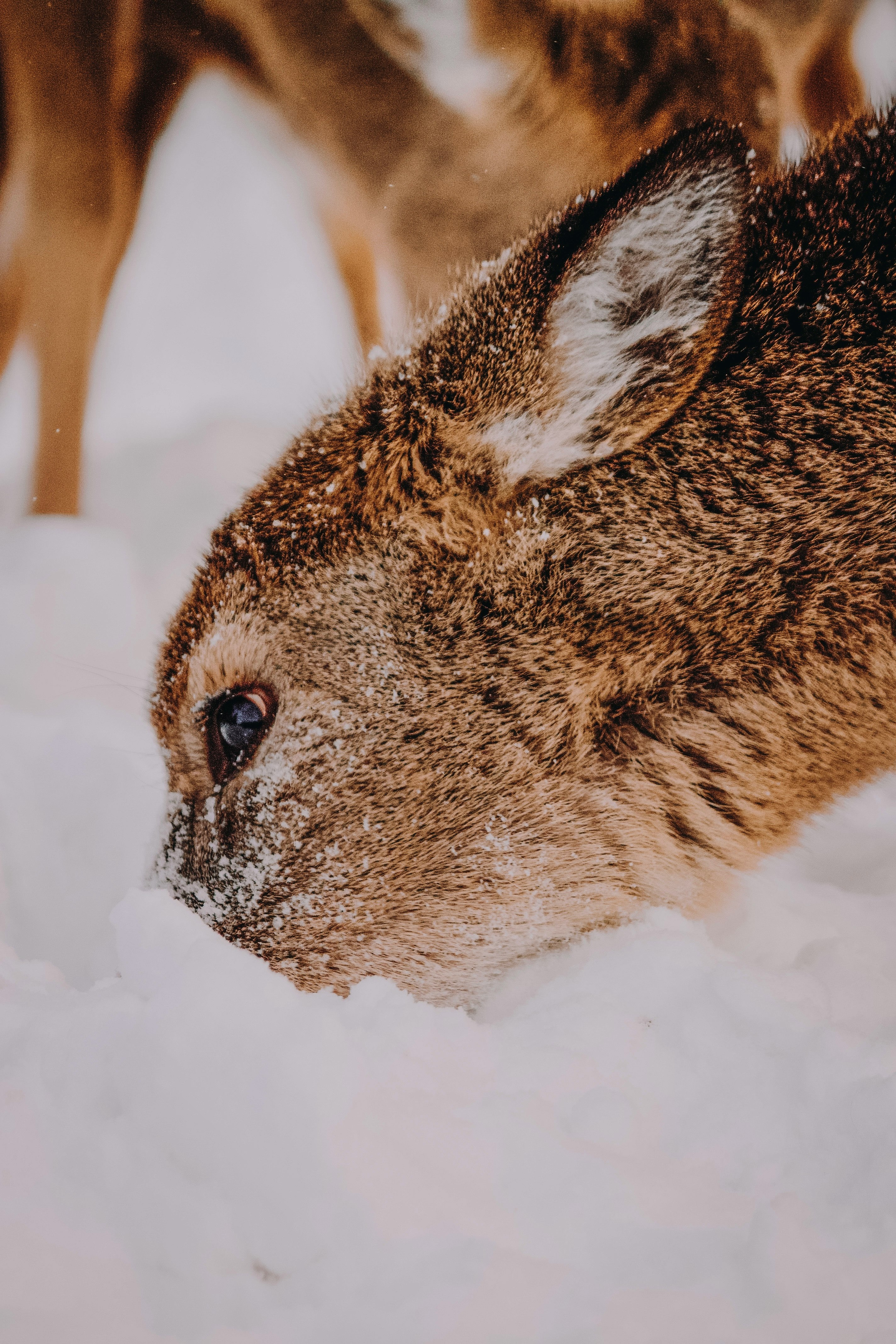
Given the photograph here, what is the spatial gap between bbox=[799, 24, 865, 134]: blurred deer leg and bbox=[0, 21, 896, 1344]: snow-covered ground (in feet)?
0.33

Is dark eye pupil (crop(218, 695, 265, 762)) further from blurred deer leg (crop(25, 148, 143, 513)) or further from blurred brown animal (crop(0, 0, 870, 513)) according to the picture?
blurred deer leg (crop(25, 148, 143, 513))

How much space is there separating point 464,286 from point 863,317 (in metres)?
0.89

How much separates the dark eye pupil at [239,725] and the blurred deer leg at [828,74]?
89.8 inches

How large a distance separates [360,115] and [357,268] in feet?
1.70

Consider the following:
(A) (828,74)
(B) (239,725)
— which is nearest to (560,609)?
(B) (239,725)

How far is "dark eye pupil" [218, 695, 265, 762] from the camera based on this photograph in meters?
1.81

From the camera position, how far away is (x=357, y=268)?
299 cm

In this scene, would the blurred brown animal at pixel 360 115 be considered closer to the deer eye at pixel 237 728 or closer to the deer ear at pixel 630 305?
the deer ear at pixel 630 305

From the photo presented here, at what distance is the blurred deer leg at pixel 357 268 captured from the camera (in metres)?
2.91

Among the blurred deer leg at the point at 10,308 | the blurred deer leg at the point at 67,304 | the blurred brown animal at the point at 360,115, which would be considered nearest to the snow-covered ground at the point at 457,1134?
the blurred brown animal at the point at 360,115

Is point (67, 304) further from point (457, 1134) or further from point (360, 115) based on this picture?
point (457, 1134)

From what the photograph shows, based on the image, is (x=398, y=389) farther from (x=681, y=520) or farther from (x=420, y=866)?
(x=420, y=866)

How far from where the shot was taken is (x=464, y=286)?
6.22 feet

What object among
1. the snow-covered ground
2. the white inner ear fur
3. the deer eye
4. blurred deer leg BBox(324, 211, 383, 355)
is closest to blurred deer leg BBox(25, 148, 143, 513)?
blurred deer leg BBox(324, 211, 383, 355)
